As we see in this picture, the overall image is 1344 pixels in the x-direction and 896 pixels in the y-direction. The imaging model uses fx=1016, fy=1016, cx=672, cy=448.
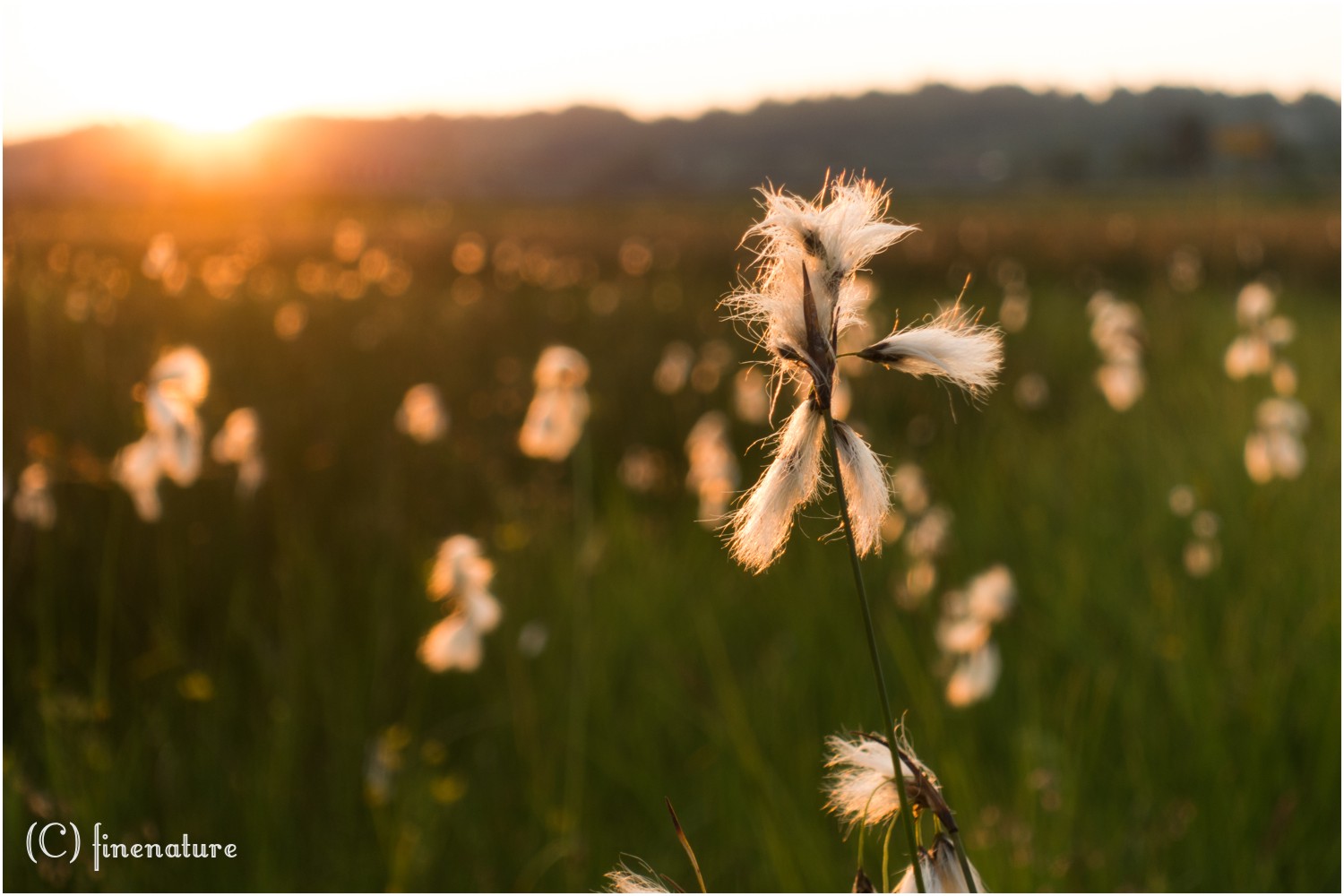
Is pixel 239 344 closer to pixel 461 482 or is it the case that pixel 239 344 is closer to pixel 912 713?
pixel 461 482

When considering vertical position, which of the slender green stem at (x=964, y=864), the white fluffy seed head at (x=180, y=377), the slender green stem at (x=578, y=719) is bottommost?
the slender green stem at (x=578, y=719)

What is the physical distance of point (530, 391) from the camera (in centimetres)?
578

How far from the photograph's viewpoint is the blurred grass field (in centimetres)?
224

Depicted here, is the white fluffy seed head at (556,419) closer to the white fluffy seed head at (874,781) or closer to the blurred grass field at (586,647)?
the blurred grass field at (586,647)

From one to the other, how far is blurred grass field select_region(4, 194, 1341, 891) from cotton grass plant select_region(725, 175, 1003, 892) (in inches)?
8.4

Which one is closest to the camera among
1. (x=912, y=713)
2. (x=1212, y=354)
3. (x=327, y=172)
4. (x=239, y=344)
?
(x=912, y=713)

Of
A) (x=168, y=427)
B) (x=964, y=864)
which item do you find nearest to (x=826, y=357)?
(x=964, y=864)

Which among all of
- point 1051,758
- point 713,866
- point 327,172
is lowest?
point 713,866

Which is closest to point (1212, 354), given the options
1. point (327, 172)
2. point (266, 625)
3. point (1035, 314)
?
point (1035, 314)

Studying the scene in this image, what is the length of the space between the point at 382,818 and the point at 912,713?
1.31 metres

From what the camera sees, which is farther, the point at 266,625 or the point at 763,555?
the point at 266,625

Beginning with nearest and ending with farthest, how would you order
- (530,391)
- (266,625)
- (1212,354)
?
(266,625) → (530,391) → (1212,354)

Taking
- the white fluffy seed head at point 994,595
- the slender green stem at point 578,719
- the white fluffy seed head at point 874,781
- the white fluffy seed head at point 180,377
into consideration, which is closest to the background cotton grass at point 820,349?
the white fluffy seed head at point 874,781

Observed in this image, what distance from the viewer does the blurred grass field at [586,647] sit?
2244 mm
